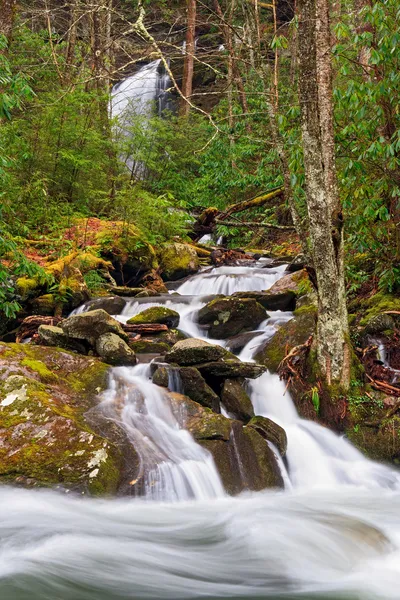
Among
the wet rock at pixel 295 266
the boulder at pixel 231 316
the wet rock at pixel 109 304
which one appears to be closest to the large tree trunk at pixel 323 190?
the boulder at pixel 231 316

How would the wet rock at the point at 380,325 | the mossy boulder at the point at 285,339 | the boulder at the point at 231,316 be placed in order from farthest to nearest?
the boulder at the point at 231,316
the mossy boulder at the point at 285,339
the wet rock at the point at 380,325

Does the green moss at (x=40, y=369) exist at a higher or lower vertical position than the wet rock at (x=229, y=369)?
higher

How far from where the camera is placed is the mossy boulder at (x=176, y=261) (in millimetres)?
13109

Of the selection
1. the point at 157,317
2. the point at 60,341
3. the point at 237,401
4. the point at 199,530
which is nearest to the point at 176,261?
the point at 157,317

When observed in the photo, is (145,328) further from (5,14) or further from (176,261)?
(5,14)

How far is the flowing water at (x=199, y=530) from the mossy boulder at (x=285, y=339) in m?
1.27

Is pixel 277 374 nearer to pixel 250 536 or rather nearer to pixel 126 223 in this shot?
pixel 250 536

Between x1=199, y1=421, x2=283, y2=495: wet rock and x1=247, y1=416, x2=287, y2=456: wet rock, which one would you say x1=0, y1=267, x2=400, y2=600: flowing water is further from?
x1=247, y1=416, x2=287, y2=456: wet rock

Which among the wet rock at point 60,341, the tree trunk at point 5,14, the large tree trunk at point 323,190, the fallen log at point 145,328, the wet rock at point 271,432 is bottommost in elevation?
the wet rock at point 271,432

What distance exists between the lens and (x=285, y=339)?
25.0 feet

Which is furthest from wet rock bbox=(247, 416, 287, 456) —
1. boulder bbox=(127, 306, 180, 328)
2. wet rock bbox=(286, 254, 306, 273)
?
wet rock bbox=(286, 254, 306, 273)

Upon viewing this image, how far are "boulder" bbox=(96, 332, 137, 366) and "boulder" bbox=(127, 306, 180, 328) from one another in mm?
1697

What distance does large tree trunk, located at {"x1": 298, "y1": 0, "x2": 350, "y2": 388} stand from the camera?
236 inches

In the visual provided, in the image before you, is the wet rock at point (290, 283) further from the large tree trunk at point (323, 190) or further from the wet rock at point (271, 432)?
the wet rock at point (271, 432)
